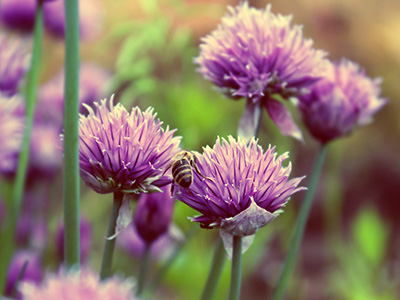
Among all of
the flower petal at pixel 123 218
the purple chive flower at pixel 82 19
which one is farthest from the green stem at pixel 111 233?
the purple chive flower at pixel 82 19

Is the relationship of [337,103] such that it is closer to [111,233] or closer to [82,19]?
[111,233]

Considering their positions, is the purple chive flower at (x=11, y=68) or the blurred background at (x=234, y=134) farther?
the blurred background at (x=234, y=134)

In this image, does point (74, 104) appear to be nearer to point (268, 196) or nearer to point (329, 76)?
point (268, 196)

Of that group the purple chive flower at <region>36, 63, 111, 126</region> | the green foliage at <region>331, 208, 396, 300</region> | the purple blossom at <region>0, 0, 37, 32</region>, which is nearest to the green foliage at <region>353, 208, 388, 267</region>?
the green foliage at <region>331, 208, 396, 300</region>

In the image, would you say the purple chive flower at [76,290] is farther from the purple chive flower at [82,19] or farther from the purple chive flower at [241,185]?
the purple chive flower at [82,19]

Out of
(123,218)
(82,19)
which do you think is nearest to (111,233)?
(123,218)

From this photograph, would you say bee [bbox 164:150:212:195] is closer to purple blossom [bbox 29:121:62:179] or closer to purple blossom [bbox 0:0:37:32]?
purple blossom [bbox 29:121:62:179]
